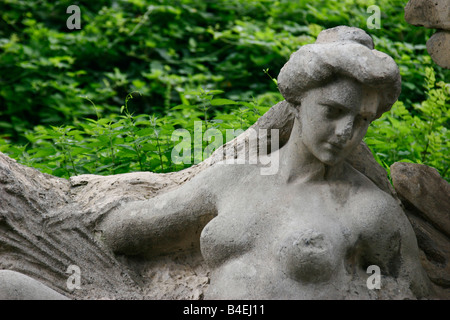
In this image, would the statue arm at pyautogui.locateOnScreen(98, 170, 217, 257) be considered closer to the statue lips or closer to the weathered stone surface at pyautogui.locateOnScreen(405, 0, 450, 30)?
the statue lips

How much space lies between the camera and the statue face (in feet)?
8.69

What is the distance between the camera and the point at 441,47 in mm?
3266

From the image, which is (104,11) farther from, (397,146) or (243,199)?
(243,199)

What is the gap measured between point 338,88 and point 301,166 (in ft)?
1.19

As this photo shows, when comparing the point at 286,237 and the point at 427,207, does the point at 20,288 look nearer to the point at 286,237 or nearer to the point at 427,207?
the point at 286,237

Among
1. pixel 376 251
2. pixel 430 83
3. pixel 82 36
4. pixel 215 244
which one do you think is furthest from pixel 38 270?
pixel 82 36

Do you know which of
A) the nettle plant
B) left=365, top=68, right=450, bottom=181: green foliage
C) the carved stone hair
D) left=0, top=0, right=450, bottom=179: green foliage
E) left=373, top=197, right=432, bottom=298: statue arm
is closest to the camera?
the carved stone hair

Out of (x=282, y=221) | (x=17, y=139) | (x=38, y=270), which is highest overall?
(x=282, y=221)

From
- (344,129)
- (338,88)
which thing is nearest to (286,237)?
(344,129)

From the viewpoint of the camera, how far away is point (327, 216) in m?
2.80

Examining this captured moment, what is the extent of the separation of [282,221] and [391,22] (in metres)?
3.78

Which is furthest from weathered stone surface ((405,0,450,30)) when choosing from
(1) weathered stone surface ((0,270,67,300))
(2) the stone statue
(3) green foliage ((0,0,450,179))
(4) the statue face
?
(3) green foliage ((0,0,450,179))

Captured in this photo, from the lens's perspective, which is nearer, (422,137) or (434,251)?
(434,251)

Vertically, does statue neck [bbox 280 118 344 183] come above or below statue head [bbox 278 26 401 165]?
below
